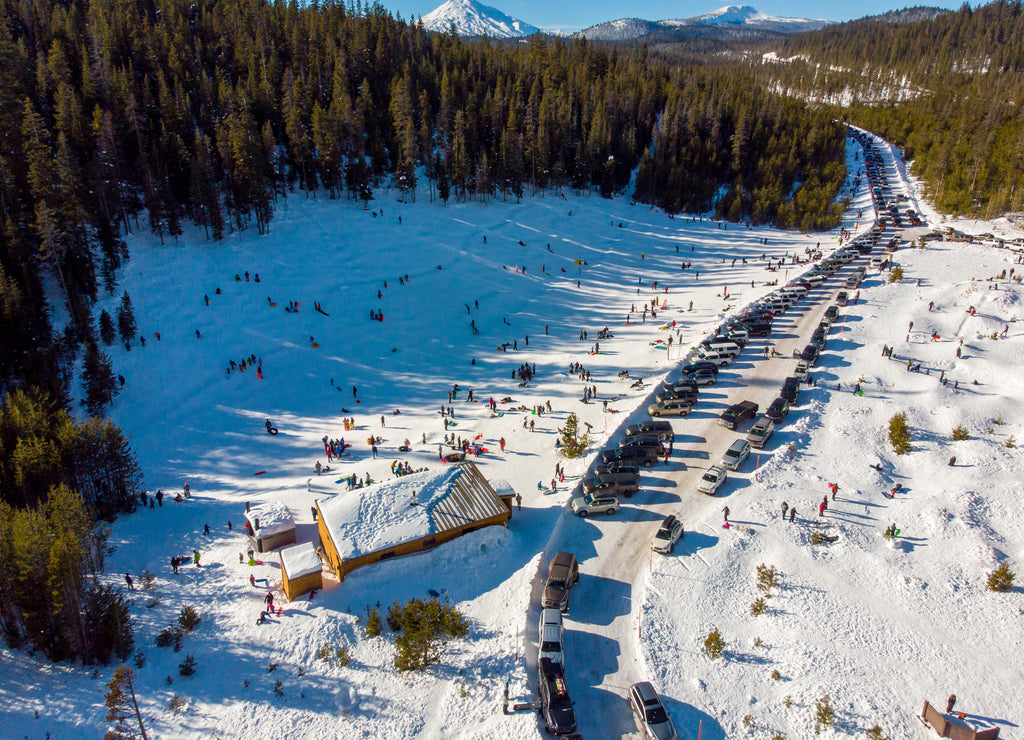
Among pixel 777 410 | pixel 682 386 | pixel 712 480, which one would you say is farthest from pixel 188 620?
pixel 777 410

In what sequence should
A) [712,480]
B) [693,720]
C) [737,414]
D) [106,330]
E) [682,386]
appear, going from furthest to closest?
[106,330]
[682,386]
[737,414]
[712,480]
[693,720]

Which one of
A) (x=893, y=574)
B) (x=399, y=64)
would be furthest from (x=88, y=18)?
(x=893, y=574)

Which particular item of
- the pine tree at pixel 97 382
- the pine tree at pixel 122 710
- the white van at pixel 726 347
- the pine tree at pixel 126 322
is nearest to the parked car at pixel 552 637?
the pine tree at pixel 122 710

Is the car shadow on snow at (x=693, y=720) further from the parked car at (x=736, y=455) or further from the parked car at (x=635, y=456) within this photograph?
the parked car at (x=736, y=455)

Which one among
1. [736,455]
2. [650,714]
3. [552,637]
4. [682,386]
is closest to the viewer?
[650,714]

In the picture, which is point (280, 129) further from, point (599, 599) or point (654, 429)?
point (599, 599)

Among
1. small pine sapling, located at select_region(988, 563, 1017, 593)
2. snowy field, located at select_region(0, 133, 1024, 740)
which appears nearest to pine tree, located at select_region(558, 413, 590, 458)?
snowy field, located at select_region(0, 133, 1024, 740)
